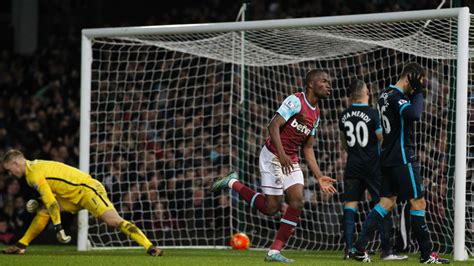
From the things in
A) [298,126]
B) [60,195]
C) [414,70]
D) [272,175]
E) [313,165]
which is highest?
[414,70]

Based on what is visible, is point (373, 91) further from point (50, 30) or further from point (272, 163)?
point (50, 30)

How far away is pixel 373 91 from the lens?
46.7 feet

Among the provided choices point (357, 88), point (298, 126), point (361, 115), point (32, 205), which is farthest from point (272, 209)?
point (32, 205)

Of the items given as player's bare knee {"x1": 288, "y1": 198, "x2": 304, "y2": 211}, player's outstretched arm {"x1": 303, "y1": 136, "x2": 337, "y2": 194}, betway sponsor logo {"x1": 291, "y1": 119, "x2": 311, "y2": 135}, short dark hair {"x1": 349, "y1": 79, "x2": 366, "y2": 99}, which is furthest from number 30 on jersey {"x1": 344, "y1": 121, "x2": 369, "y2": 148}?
player's bare knee {"x1": 288, "y1": 198, "x2": 304, "y2": 211}

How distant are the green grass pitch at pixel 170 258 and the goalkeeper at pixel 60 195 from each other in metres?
0.24

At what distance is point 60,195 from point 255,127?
4.22m

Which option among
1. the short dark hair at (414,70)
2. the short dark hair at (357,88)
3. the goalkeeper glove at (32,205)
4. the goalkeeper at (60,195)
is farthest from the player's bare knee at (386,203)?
the goalkeeper glove at (32,205)

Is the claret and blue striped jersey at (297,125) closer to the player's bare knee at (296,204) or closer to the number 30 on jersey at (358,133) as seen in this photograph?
the player's bare knee at (296,204)

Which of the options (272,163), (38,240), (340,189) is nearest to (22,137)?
(38,240)

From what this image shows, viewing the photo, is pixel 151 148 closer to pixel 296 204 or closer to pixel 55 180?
pixel 55 180

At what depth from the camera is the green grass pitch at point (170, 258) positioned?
10008 millimetres

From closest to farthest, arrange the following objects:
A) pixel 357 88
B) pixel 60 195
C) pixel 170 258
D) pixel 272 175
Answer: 1. pixel 272 175
2. pixel 170 258
3. pixel 357 88
4. pixel 60 195

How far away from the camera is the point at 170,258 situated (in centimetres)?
1068

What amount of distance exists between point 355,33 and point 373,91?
1788 millimetres
